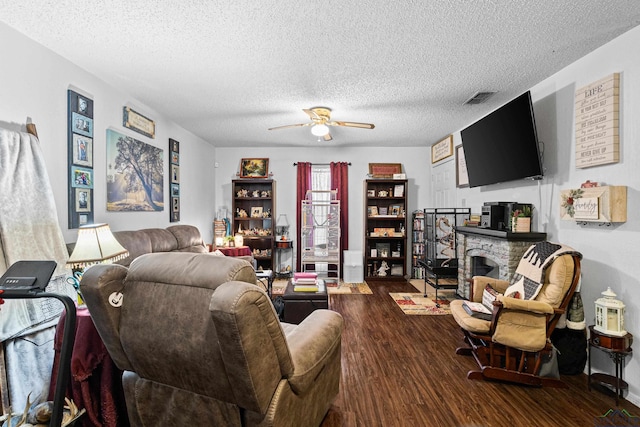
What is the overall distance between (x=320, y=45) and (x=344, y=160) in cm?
384

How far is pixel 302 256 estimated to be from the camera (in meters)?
5.65

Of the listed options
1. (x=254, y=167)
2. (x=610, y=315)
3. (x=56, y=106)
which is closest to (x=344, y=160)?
(x=254, y=167)

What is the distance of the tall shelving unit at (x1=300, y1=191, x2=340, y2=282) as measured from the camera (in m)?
5.71

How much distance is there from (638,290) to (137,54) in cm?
418

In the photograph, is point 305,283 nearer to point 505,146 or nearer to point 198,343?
point 198,343

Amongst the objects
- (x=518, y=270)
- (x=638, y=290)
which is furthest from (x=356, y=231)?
(x=638, y=290)

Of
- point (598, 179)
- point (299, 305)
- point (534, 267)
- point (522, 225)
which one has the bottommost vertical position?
point (299, 305)

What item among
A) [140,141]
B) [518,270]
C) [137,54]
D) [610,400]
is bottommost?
[610,400]

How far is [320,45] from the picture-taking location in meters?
2.36

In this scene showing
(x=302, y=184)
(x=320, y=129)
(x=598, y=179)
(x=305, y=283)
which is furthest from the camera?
(x=302, y=184)

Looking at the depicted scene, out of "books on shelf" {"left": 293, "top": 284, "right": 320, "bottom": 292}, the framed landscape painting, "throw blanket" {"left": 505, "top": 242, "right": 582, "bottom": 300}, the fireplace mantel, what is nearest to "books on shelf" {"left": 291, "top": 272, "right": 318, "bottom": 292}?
"books on shelf" {"left": 293, "top": 284, "right": 320, "bottom": 292}

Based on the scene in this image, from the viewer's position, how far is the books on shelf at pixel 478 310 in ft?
8.66

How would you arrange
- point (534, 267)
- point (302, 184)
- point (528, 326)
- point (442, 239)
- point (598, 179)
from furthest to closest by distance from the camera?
point (302, 184) < point (442, 239) < point (534, 267) < point (598, 179) < point (528, 326)

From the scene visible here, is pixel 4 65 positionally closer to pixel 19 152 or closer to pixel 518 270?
pixel 19 152
